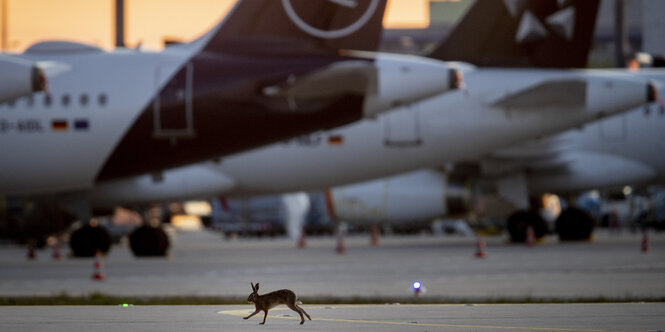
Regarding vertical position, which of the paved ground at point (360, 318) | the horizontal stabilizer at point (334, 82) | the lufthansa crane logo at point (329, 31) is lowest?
the paved ground at point (360, 318)

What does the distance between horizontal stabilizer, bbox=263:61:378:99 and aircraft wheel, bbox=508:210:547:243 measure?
35.2 ft

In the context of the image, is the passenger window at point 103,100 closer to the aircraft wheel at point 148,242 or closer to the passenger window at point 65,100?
the passenger window at point 65,100

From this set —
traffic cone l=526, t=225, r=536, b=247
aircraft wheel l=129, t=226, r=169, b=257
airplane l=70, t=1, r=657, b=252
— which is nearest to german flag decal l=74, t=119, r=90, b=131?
airplane l=70, t=1, r=657, b=252

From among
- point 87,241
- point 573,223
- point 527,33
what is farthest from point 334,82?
point 573,223

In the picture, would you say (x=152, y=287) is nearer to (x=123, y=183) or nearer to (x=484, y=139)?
(x=123, y=183)

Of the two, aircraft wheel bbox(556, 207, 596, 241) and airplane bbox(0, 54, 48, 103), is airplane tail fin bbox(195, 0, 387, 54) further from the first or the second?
aircraft wheel bbox(556, 207, 596, 241)

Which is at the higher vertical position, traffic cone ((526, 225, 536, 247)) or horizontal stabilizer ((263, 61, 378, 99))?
horizontal stabilizer ((263, 61, 378, 99))

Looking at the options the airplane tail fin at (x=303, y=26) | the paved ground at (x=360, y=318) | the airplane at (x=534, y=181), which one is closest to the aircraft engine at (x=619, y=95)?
the airplane at (x=534, y=181)

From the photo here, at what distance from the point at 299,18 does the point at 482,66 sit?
23.7 feet

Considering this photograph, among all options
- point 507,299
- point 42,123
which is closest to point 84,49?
point 42,123

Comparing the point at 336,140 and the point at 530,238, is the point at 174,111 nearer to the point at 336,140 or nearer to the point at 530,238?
the point at 336,140

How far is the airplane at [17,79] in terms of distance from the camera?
59.2 feet

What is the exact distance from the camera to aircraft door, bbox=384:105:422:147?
83.3 feet

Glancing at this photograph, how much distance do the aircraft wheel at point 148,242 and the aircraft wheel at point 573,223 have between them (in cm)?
1173
